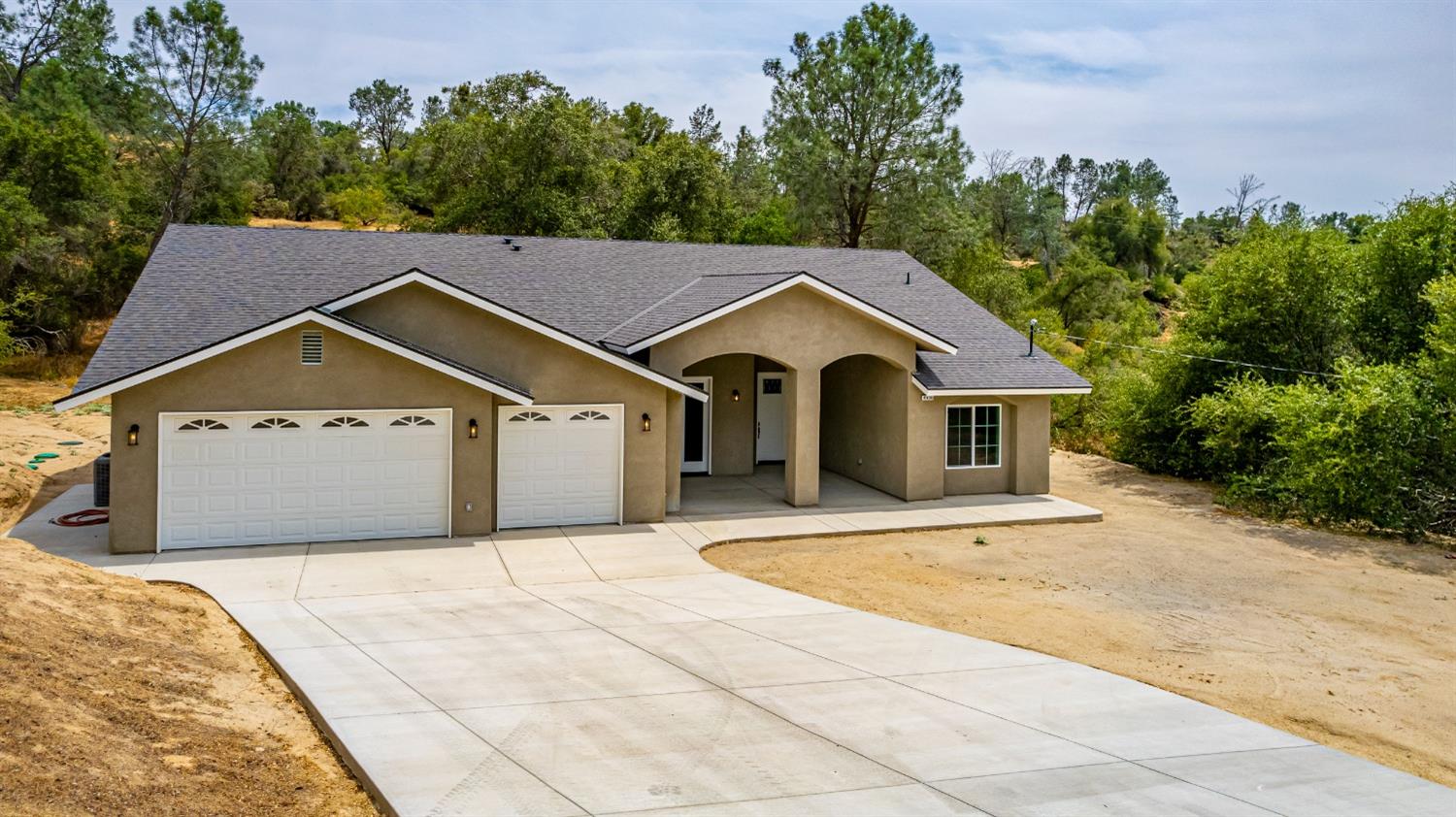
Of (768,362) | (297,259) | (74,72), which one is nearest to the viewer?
(297,259)

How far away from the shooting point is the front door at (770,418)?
70.2 ft

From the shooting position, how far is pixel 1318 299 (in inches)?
860

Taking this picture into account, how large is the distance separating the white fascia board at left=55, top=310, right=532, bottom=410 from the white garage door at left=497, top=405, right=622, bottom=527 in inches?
37.7

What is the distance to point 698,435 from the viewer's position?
20781mm

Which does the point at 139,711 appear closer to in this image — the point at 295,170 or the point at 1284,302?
the point at 1284,302

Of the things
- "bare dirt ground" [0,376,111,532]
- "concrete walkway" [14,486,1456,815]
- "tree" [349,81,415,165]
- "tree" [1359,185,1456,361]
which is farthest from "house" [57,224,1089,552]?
"tree" [349,81,415,165]

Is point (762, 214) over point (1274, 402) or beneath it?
over

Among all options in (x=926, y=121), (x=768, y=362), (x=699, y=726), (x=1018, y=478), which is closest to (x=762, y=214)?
(x=926, y=121)

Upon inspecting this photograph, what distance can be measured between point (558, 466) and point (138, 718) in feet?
29.8

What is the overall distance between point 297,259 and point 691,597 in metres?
10.6

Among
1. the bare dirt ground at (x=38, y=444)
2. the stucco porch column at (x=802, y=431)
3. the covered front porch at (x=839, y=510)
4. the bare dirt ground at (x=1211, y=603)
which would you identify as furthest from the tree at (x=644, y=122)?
the bare dirt ground at (x=1211, y=603)

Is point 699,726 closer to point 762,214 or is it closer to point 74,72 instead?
point 762,214

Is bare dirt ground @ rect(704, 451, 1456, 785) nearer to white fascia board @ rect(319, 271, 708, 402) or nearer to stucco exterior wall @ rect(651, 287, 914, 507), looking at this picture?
stucco exterior wall @ rect(651, 287, 914, 507)

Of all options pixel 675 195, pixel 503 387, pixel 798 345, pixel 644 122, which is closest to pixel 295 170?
pixel 644 122
